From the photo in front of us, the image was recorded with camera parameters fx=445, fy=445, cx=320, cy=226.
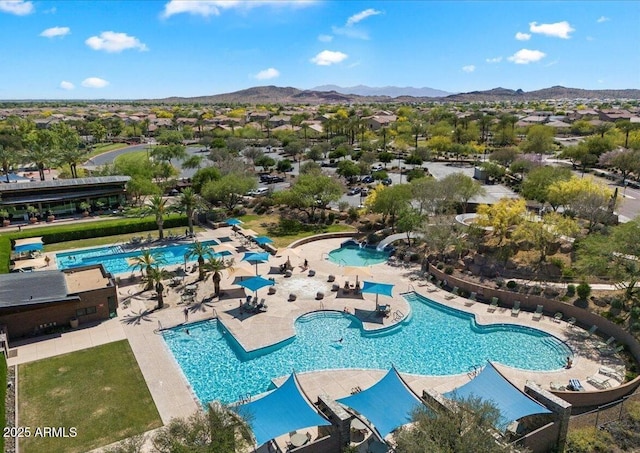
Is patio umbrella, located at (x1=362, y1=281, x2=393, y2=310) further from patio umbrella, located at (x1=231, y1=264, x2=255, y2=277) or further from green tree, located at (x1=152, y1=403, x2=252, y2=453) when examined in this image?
green tree, located at (x1=152, y1=403, x2=252, y2=453)

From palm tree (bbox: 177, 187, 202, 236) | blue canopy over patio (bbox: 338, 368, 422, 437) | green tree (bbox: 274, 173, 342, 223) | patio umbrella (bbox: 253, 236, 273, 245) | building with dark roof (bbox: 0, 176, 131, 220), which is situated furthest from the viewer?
building with dark roof (bbox: 0, 176, 131, 220)

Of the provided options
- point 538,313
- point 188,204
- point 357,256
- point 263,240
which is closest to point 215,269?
point 263,240

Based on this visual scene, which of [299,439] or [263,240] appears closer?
[299,439]

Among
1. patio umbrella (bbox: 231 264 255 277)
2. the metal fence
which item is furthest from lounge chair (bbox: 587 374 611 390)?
patio umbrella (bbox: 231 264 255 277)

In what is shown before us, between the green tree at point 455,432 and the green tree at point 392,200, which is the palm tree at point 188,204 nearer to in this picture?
the green tree at point 392,200

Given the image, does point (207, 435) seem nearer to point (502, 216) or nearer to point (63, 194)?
point (502, 216)

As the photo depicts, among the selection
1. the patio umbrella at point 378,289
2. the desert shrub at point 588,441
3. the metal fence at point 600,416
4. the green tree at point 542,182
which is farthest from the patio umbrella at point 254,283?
the green tree at point 542,182
